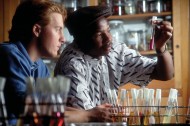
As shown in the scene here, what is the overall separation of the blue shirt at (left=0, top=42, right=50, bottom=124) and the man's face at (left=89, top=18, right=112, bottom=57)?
256 mm

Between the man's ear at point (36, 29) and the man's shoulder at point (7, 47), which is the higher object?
the man's ear at point (36, 29)

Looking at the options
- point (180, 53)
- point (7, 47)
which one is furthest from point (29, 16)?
point (180, 53)

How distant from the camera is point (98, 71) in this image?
159 centimetres

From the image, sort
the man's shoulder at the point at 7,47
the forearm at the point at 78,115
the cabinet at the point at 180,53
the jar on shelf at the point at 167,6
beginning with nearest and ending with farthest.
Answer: the forearm at the point at 78,115
the man's shoulder at the point at 7,47
the cabinet at the point at 180,53
the jar on shelf at the point at 167,6

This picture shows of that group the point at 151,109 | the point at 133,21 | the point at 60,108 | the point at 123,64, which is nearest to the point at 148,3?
the point at 133,21

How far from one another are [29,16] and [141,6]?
6.49ft

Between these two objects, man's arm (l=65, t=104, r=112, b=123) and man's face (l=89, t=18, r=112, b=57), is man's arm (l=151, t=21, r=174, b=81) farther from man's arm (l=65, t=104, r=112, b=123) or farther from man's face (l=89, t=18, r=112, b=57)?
man's arm (l=65, t=104, r=112, b=123)

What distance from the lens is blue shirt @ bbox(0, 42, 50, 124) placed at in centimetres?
113

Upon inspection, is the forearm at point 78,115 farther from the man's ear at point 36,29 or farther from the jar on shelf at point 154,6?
the jar on shelf at point 154,6

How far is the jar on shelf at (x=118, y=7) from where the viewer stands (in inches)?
128

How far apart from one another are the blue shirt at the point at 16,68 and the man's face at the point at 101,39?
256 millimetres

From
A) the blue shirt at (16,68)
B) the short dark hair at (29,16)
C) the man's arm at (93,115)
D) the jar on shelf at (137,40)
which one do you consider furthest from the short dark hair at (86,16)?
the jar on shelf at (137,40)

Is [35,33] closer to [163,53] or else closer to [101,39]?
[101,39]

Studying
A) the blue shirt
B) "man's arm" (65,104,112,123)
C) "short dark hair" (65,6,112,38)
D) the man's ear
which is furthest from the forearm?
"short dark hair" (65,6,112,38)
